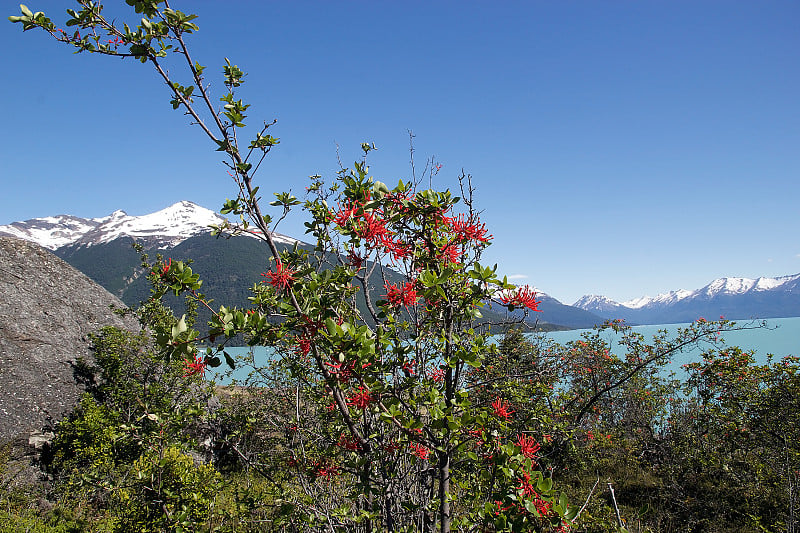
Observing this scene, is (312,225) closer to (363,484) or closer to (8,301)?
(363,484)

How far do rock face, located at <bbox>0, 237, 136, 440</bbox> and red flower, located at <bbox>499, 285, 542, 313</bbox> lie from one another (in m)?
14.6

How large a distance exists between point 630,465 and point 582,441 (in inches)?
79.7

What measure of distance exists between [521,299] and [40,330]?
17.2m

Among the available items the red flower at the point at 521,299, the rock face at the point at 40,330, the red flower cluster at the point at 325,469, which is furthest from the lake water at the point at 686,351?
the rock face at the point at 40,330

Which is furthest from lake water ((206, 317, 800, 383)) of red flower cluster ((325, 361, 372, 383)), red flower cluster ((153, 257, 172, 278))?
red flower cluster ((325, 361, 372, 383))

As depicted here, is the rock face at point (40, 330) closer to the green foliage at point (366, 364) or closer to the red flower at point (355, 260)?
the green foliage at point (366, 364)

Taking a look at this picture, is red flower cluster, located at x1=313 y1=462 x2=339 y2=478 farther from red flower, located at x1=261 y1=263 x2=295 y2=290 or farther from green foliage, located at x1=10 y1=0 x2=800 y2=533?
red flower, located at x1=261 y1=263 x2=295 y2=290

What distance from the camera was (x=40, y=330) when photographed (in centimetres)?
1332

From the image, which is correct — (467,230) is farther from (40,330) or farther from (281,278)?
(40,330)

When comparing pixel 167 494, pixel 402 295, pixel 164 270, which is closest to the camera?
pixel 164 270

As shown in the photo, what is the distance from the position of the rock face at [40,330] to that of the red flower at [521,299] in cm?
1460

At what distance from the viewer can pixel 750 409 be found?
7.64 meters

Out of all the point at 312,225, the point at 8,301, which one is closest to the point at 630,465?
the point at 312,225

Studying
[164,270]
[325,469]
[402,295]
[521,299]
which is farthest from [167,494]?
[521,299]
